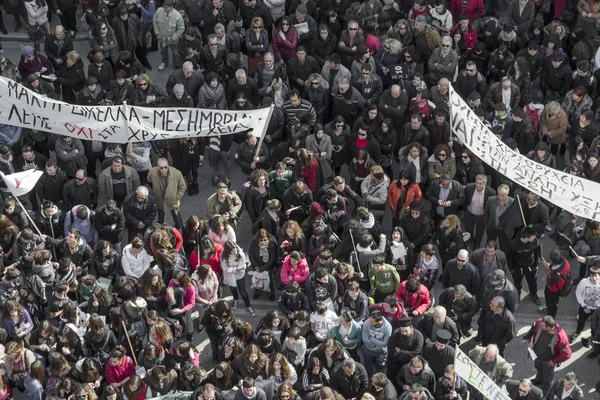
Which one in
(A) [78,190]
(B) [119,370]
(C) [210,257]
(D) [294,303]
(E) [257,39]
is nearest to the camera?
(B) [119,370]

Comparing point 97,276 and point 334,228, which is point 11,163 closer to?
point 97,276

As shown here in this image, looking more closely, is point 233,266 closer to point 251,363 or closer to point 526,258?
point 251,363

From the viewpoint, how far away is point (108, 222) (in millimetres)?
18484

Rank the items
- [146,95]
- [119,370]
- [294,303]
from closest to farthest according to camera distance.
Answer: [119,370], [294,303], [146,95]

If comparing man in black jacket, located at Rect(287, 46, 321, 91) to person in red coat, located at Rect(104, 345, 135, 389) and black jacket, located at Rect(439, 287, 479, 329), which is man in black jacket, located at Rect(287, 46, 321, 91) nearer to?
black jacket, located at Rect(439, 287, 479, 329)

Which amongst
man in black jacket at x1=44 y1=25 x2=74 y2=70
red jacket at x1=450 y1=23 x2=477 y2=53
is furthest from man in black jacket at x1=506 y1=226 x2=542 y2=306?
man in black jacket at x1=44 y1=25 x2=74 y2=70

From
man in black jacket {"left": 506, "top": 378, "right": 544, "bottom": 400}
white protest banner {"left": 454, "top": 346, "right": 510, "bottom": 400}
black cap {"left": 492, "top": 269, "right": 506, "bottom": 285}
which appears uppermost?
white protest banner {"left": 454, "top": 346, "right": 510, "bottom": 400}

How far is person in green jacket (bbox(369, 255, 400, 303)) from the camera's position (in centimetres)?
1736

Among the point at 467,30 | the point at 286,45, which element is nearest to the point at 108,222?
the point at 286,45

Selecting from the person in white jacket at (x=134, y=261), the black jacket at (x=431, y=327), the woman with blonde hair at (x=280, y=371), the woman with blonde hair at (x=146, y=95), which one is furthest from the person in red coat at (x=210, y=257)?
the woman with blonde hair at (x=146, y=95)

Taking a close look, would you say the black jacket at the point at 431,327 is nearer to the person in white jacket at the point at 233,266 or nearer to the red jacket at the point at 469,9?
the person in white jacket at the point at 233,266

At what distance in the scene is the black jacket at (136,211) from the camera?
18.8 metres

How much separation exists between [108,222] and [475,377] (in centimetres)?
610

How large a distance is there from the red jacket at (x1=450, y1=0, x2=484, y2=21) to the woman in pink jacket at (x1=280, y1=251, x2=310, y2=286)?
7381 mm
